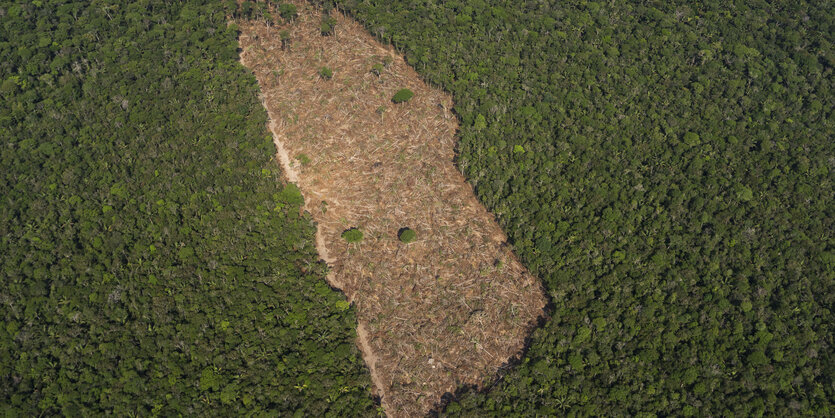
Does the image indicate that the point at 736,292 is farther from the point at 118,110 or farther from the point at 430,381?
the point at 118,110

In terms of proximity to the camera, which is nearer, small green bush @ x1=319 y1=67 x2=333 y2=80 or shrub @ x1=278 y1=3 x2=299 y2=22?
small green bush @ x1=319 y1=67 x2=333 y2=80

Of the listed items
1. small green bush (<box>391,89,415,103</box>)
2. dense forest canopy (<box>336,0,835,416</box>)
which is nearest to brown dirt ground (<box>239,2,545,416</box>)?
small green bush (<box>391,89,415,103</box>)

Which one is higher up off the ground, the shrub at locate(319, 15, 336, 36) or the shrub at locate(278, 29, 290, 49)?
the shrub at locate(319, 15, 336, 36)

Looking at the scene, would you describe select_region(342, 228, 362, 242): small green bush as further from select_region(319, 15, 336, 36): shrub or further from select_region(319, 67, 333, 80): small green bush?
select_region(319, 15, 336, 36): shrub

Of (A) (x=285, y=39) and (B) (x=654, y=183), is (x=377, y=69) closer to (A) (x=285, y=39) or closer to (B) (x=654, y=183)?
(A) (x=285, y=39)

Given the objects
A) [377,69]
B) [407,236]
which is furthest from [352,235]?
[377,69]
